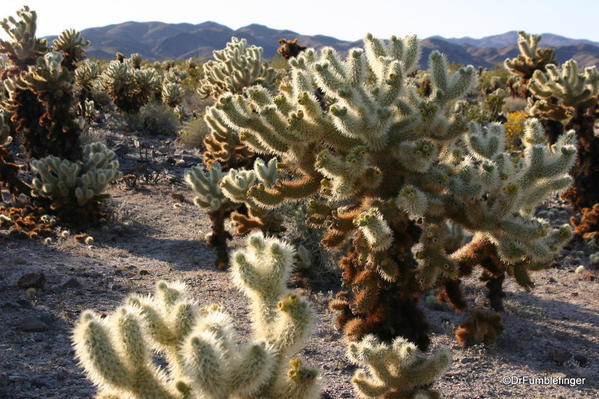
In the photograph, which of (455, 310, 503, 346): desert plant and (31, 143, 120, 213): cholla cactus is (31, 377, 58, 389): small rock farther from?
(31, 143, 120, 213): cholla cactus

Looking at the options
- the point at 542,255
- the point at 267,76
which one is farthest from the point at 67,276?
the point at 267,76

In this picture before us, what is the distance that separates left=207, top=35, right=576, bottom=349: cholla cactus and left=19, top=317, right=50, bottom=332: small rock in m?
2.67

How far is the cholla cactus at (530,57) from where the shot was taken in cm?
1152

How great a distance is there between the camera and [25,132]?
359 inches

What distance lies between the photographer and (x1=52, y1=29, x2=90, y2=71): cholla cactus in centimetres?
1404

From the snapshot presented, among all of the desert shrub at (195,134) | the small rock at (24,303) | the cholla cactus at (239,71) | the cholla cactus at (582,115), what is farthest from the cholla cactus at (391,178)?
the desert shrub at (195,134)

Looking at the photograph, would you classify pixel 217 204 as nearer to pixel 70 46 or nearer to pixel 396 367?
pixel 396 367

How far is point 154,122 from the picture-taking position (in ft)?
52.1

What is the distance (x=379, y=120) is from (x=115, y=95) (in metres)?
14.2

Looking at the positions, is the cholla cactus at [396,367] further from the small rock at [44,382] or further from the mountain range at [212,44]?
the mountain range at [212,44]

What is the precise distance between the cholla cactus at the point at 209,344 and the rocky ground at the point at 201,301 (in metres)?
1.90

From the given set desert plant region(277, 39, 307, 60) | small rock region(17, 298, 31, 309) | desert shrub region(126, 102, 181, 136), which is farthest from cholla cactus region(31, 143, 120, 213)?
desert shrub region(126, 102, 181, 136)

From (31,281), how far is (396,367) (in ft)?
14.6

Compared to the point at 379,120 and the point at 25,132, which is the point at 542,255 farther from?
the point at 25,132
